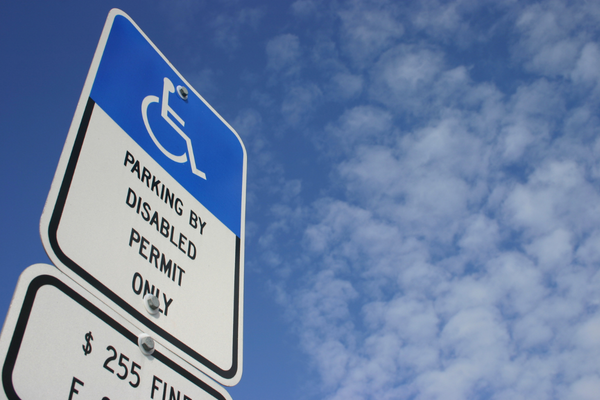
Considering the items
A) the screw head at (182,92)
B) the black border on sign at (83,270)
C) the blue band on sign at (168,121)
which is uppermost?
the screw head at (182,92)

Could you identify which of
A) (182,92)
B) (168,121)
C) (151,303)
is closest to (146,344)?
(151,303)

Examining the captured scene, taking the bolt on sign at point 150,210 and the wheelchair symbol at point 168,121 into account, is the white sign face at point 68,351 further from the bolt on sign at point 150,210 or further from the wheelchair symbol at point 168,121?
the wheelchair symbol at point 168,121

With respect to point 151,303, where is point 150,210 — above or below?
above

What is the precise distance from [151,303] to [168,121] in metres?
0.78

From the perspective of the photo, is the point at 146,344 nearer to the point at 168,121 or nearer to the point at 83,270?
the point at 83,270

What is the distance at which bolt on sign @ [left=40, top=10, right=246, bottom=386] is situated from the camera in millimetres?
1045

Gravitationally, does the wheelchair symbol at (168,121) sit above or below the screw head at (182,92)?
below

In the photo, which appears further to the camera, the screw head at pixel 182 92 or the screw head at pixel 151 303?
the screw head at pixel 182 92

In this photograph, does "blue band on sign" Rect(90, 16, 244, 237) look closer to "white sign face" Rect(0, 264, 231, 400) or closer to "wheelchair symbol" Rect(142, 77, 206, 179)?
"wheelchair symbol" Rect(142, 77, 206, 179)

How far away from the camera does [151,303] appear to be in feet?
3.64

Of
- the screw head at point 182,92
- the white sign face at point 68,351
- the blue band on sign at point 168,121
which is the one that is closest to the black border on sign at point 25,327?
the white sign face at point 68,351

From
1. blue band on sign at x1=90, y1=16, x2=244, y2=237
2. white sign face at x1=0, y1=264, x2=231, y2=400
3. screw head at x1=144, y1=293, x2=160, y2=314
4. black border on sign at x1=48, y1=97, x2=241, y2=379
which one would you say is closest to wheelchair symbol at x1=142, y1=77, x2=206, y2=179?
blue band on sign at x1=90, y1=16, x2=244, y2=237

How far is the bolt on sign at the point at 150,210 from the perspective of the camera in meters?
1.04

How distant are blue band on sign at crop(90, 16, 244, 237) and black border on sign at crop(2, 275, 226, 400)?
61 centimetres
